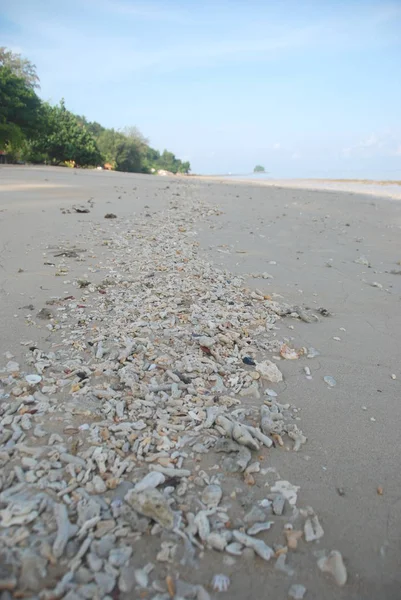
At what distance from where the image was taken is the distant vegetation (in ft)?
77.4

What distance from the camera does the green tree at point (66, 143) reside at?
33.6 m

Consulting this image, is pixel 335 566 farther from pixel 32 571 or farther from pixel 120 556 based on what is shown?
pixel 32 571

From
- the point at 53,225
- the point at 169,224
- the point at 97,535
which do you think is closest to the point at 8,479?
the point at 97,535

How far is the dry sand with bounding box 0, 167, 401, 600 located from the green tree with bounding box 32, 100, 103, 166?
2940cm

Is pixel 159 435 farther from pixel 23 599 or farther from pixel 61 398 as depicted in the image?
pixel 23 599

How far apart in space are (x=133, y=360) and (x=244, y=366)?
71cm

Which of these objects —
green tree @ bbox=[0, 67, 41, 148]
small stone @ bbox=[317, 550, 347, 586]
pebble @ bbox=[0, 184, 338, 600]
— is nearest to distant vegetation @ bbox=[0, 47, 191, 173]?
green tree @ bbox=[0, 67, 41, 148]

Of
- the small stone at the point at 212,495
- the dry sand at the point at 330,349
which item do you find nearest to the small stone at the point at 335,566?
the dry sand at the point at 330,349

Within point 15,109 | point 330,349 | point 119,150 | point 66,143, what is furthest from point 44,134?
point 330,349

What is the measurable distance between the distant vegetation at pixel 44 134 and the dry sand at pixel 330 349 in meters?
19.9

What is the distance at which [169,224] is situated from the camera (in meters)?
7.00

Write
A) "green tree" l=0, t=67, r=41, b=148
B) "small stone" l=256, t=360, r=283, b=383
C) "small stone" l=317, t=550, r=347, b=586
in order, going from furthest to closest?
"green tree" l=0, t=67, r=41, b=148
"small stone" l=256, t=360, r=283, b=383
"small stone" l=317, t=550, r=347, b=586

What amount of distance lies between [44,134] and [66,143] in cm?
637

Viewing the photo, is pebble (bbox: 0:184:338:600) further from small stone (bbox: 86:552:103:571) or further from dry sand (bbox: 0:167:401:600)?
dry sand (bbox: 0:167:401:600)
